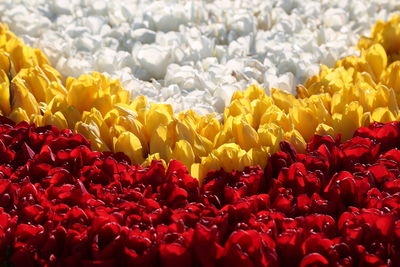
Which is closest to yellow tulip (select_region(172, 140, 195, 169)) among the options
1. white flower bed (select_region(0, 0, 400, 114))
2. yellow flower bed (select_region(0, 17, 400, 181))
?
yellow flower bed (select_region(0, 17, 400, 181))

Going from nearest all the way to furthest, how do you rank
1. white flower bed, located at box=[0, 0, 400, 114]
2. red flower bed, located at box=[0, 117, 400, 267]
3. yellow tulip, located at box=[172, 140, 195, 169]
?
red flower bed, located at box=[0, 117, 400, 267]
yellow tulip, located at box=[172, 140, 195, 169]
white flower bed, located at box=[0, 0, 400, 114]

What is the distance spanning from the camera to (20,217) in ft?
5.69

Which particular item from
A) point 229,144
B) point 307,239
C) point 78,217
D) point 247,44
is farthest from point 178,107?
point 307,239

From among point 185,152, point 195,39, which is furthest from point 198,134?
point 195,39

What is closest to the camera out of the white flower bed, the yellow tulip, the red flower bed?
Result: the red flower bed

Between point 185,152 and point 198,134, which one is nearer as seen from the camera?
point 185,152

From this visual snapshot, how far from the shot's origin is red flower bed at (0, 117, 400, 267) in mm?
1576

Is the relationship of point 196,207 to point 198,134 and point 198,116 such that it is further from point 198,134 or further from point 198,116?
point 198,116

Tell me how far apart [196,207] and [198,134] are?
1.41 feet

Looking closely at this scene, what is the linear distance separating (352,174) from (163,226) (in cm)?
57

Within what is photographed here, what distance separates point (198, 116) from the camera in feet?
7.54

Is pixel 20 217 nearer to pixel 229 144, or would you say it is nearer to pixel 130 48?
pixel 229 144

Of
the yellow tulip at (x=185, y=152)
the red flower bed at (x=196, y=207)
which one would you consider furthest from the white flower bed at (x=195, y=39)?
the red flower bed at (x=196, y=207)

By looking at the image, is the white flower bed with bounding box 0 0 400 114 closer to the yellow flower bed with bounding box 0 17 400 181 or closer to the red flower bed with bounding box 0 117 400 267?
the yellow flower bed with bounding box 0 17 400 181
